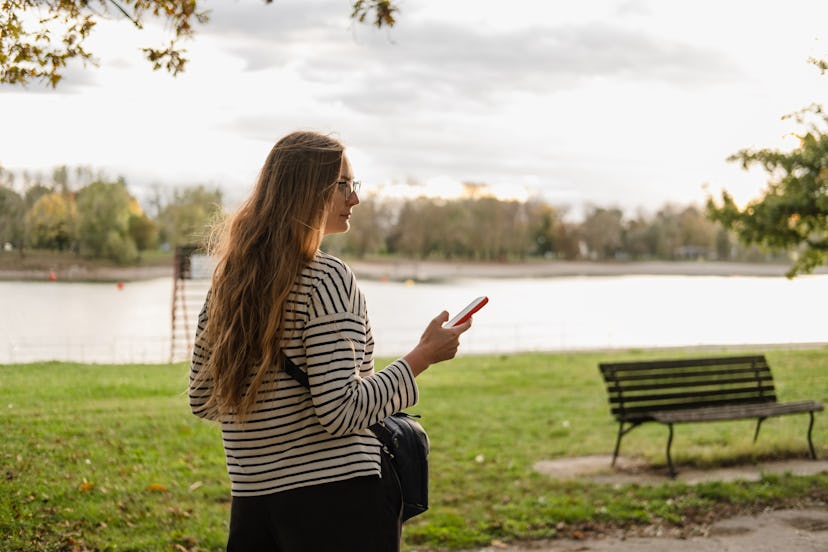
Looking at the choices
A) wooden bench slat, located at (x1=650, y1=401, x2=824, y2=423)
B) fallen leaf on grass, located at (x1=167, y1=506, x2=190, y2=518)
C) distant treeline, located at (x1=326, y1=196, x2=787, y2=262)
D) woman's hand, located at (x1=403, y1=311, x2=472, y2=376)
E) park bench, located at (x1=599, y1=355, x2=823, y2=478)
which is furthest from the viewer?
distant treeline, located at (x1=326, y1=196, x2=787, y2=262)

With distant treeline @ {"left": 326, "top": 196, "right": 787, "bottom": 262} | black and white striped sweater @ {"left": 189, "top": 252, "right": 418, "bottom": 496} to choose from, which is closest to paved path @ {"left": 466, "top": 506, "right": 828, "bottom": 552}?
black and white striped sweater @ {"left": 189, "top": 252, "right": 418, "bottom": 496}

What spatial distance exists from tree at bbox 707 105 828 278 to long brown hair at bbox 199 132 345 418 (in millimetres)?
12575

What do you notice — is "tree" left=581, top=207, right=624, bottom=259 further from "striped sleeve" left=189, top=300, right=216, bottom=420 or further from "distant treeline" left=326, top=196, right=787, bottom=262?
"striped sleeve" left=189, top=300, right=216, bottom=420

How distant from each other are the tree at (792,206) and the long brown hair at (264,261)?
41.3 feet

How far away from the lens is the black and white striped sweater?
7.98 ft

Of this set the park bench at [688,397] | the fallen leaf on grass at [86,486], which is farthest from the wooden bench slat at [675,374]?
the fallen leaf on grass at [86,486]

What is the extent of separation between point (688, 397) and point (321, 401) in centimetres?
698

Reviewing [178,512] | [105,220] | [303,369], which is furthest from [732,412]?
[105,220]

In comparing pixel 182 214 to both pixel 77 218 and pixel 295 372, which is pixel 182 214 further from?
pixel 295 372

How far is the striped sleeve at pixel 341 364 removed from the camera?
7.93ft

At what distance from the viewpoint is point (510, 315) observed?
59250mm

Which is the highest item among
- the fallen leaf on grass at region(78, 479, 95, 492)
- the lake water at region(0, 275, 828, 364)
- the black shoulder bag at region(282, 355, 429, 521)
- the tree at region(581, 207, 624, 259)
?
the tree at region(581, 207, 624, 259)

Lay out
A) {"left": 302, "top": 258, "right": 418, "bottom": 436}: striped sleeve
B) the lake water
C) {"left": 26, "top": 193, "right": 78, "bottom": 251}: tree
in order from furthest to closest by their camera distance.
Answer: the lake water < {"left": 26, "top": 193, "right": 78, "bottom": 251}: tree < {"left": 302, "top": 258, "right": 418, "bottom": 436}: striped sleeve

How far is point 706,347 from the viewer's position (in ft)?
88.8
